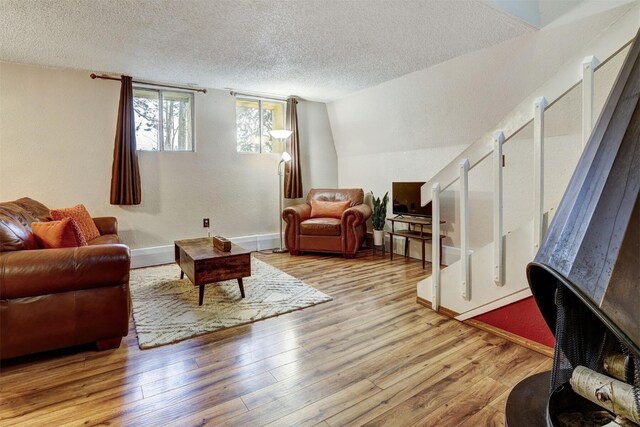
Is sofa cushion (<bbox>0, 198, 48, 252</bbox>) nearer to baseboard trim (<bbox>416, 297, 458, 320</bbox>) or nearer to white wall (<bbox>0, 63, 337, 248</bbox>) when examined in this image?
white wall (<bbox>0, 63, 337, 248</bbox>)

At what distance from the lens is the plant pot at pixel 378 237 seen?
184 inches

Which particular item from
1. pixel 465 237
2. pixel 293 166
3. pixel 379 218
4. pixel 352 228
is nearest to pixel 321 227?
pixel 352 228

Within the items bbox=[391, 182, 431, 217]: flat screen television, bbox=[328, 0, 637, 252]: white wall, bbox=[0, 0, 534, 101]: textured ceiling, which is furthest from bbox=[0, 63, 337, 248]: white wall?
bbox=[391, 182, 431, 217]: flat screen television

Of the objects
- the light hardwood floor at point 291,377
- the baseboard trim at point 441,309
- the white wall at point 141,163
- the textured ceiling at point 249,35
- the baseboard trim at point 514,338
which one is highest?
the textured ceiling at point 249,35

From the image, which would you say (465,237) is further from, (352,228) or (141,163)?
(141,163)

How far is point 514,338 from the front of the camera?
2139 millimetres

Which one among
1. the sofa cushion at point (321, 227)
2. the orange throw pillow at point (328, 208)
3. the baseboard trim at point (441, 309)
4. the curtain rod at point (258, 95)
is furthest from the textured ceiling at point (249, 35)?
the baseboard trim at point (441, 309)

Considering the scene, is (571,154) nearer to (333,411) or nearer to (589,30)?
(589,30)

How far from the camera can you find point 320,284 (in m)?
3.38

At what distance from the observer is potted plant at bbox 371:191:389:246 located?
4.62m

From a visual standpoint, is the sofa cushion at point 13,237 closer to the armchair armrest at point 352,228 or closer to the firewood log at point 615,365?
the firewood log at point 615,365

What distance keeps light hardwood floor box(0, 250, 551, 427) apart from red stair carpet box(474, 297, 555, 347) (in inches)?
4.0

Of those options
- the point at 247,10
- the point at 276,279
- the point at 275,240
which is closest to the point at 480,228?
the point at 276,279

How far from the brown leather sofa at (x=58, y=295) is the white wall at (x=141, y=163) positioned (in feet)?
6.05
